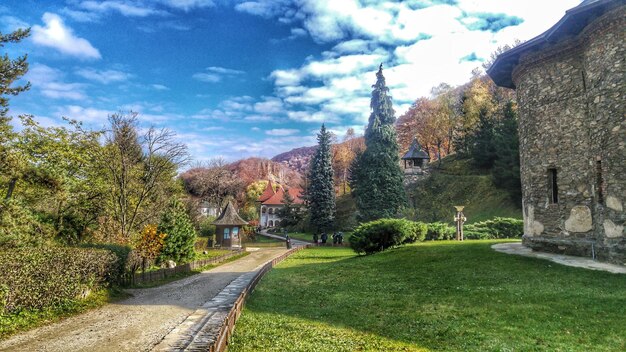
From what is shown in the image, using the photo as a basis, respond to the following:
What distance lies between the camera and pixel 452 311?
916 centimetres

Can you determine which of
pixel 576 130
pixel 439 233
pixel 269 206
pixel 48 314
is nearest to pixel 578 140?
pixel 576 130

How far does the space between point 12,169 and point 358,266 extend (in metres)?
14.4

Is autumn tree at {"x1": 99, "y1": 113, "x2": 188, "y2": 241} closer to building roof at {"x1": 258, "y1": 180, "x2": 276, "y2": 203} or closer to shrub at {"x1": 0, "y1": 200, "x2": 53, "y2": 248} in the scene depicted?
shrub at {"x1": 0, "y1": 200, "x2": 53, "y2": 248}

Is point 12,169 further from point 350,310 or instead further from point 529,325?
point 529,325

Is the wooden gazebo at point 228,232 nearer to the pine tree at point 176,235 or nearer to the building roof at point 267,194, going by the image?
the pine tree at point 176,235

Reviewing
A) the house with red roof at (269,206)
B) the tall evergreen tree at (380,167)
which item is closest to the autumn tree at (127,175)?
the tall evergreen tree at (380,167)

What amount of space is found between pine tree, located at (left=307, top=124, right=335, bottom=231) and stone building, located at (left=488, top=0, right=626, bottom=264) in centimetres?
3737

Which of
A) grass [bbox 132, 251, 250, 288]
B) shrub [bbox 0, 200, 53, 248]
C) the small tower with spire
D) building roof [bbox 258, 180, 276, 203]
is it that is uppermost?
the small tower with spire

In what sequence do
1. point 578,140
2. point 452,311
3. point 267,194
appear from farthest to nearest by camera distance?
point 267,194 → point 578,140 → point 452,311

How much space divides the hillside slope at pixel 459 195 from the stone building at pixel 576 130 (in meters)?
23.8

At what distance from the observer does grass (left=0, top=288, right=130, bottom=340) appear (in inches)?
369

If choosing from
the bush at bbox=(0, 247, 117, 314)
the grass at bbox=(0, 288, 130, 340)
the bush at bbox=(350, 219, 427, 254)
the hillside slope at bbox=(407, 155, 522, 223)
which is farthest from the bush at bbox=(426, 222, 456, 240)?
the bush at bbox=(0, 247, 117, 314)

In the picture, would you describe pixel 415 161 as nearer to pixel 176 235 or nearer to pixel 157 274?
pixel 176 235

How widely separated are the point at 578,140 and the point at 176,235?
804 inches
